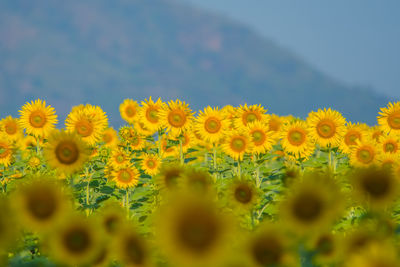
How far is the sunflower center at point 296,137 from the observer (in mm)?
9086

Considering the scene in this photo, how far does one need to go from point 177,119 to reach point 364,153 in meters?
3.85

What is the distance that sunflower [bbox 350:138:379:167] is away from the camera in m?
8.62

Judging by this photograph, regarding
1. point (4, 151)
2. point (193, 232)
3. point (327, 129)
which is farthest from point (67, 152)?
point (327, 129)

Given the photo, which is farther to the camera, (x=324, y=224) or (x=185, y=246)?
(x=324, y=224)

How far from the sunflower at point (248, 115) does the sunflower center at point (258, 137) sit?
65cm

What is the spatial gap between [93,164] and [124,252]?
226 inches

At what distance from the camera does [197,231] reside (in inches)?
103

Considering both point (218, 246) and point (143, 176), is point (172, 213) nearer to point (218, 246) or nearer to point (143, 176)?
point (218, 246)

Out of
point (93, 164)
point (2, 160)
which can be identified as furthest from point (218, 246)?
point (2, 160)

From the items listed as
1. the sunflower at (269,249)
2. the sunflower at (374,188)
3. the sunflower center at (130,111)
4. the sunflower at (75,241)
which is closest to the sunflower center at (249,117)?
the sunflower center at (130,111)

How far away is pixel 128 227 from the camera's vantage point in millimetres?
3477

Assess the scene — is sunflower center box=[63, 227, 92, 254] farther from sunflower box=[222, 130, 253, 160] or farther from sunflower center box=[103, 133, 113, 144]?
sunflower center box=[103, 133, 113, 144]

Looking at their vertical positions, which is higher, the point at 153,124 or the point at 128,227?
the point at 153,124

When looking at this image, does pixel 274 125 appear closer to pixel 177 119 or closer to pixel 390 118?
pixel 390 118
